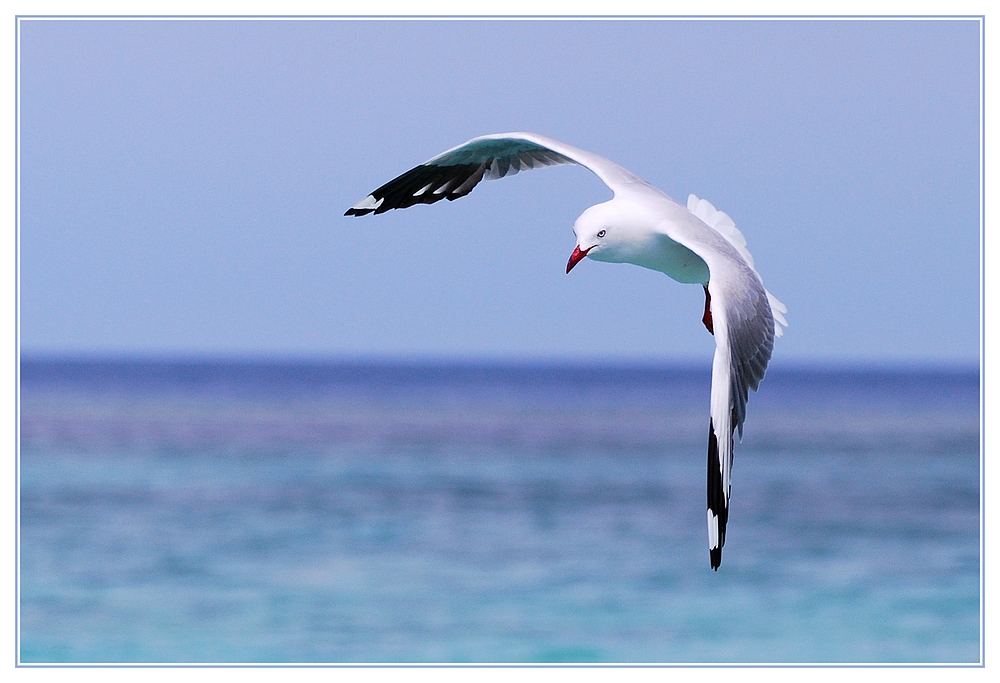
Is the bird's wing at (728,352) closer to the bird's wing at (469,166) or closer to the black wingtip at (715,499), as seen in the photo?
the black wingtip at (715,499)

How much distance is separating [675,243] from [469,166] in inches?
57.8

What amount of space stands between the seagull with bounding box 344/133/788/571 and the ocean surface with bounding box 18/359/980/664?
4.66 m

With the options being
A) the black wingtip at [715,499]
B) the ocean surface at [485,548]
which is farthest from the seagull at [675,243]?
the ocean surface at [485,548]

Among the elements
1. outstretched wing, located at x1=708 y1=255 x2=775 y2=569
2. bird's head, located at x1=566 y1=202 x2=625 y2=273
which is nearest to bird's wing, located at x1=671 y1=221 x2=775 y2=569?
outstretched wing, located at x1=708 y1=255 x2=775 y2=569

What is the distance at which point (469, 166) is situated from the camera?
616 cm

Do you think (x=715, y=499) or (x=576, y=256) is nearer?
(x=715, y=499)

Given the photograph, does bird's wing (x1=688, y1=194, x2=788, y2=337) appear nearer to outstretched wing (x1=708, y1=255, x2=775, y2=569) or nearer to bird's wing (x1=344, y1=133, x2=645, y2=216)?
bird's wing (x1=344, y1=133, x2=645, y2=216)

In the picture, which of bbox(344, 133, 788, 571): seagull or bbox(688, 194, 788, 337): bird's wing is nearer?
bbox(344, 133, 788, 571): seagull

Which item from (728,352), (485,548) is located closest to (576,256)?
(728,352)

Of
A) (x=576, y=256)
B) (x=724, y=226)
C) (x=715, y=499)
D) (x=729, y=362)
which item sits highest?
(x=724, y=226)

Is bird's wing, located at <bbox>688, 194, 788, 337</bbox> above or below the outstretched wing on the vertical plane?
above

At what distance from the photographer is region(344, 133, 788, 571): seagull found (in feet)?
13.7

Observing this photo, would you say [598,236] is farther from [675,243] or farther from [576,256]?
[675,243]

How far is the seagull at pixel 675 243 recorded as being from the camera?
4.18m
